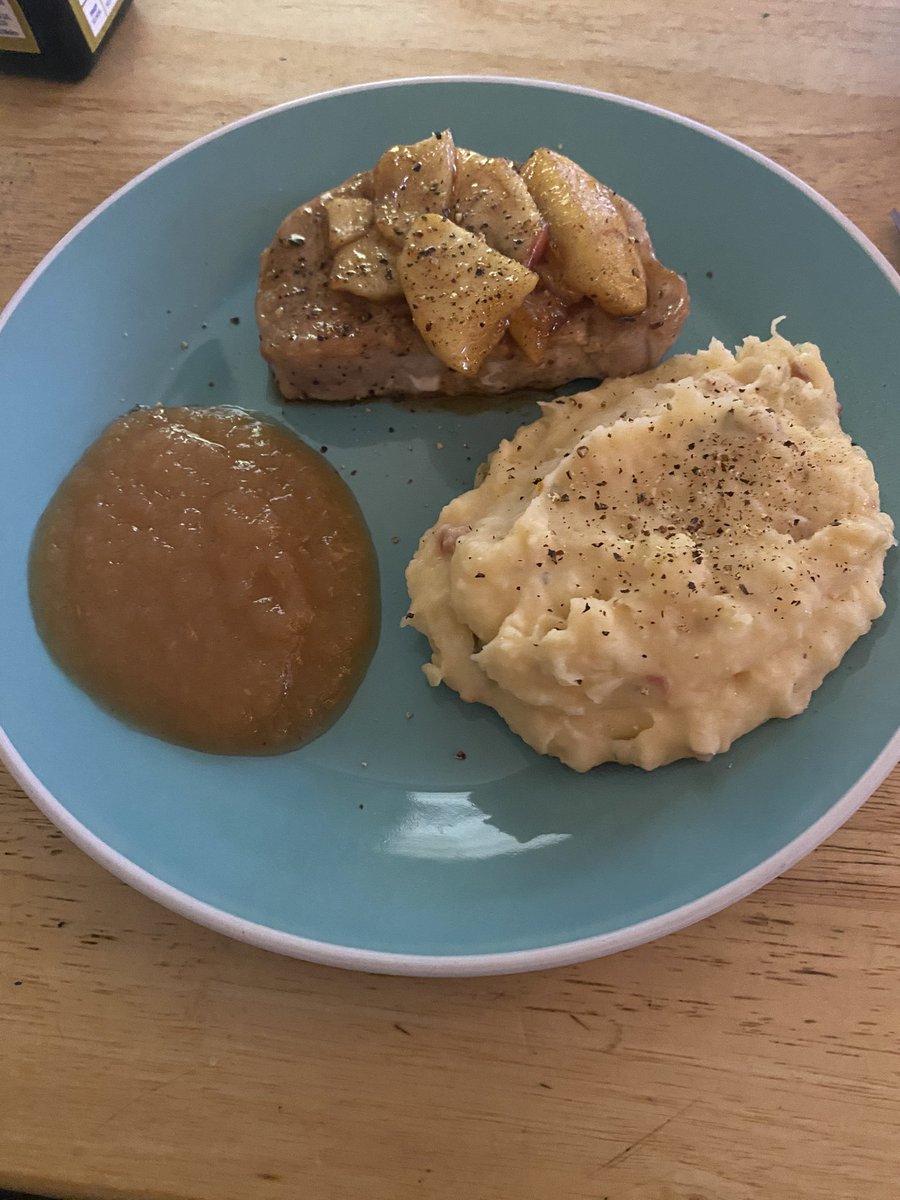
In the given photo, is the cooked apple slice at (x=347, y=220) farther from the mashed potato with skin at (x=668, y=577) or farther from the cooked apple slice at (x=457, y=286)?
the mashed potato with skin at (x=668, y=577)

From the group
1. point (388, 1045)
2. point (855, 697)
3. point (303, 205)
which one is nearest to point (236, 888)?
point (388, 1045)

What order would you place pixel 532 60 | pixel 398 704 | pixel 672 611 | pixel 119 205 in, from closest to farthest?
1. pixel 672 611
2. pixel 398 704
3. pixel 119 205
4. pixel 532 60

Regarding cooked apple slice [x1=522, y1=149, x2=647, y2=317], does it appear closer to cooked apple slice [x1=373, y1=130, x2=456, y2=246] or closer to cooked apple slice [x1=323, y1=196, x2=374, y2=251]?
cooked apple slice [x1=373, y1=130, x2=456, y2=246]

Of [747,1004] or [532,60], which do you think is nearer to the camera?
[747,1004]

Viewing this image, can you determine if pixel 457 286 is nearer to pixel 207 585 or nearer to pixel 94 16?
pixel 207 585

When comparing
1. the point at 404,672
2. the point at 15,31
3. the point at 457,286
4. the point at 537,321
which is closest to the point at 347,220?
the point at 457,286

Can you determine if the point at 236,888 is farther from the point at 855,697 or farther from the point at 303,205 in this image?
the point at 303,205

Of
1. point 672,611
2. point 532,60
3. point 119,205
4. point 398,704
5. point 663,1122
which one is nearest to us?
point 663,1122
